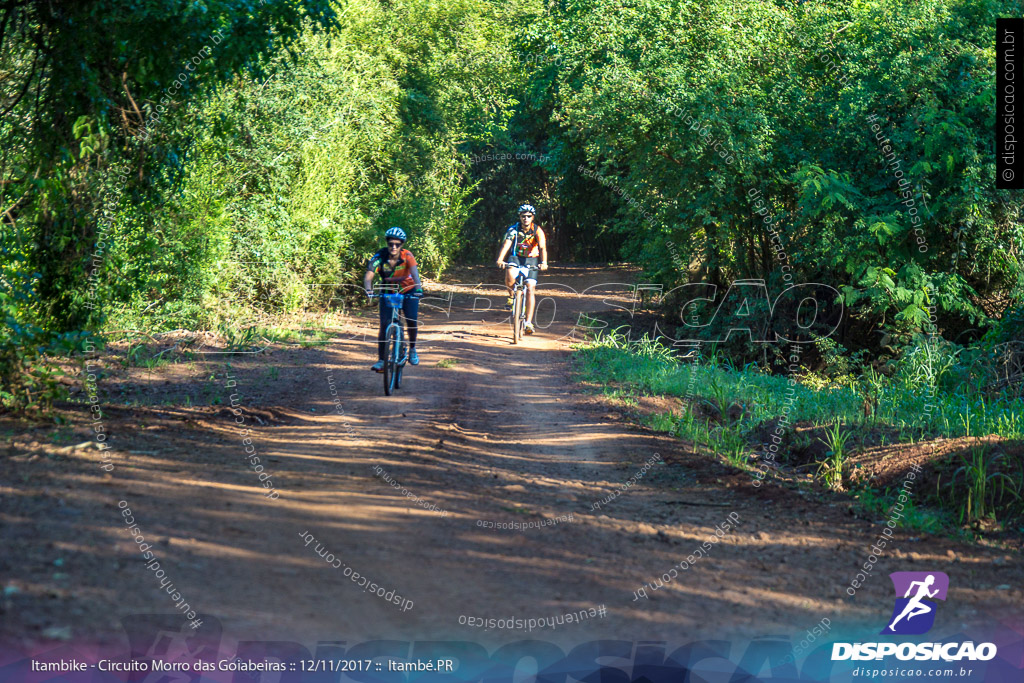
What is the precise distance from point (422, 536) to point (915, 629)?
3.00m

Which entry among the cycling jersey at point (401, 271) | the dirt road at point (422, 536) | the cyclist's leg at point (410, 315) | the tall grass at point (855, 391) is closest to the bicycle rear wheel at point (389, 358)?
the cyclist's leg at point (410, 315)

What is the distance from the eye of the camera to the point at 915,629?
4.79 metres

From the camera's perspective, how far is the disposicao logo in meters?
4.56

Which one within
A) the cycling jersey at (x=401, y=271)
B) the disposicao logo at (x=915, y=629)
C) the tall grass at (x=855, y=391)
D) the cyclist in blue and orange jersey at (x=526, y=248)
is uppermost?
the cyclist in blue and orange jersey at (x=526, y=248)

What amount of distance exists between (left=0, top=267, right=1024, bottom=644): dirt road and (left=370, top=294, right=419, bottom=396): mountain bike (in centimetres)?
99

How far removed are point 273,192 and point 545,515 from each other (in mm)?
12152

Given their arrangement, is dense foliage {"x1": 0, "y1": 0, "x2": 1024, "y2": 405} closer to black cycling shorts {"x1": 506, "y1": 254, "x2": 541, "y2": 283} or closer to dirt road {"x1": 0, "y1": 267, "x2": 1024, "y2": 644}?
dirt road {"x1": 0, "y1": 267, "x2": 1024, "y2": 644}

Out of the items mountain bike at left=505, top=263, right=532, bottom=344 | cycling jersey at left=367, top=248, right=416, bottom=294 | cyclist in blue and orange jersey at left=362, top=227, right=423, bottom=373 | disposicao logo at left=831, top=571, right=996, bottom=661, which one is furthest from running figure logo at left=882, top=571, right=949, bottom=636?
mountain bike at left=505, top=263, right=532, bottom=344

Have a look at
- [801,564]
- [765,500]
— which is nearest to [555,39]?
[765,500]

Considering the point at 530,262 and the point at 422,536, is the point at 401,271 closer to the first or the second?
the point at 530,262

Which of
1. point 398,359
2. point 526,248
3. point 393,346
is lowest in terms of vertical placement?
point 398,359

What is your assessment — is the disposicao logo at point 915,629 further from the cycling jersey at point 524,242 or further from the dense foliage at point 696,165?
the cycling jersey at point 524,242

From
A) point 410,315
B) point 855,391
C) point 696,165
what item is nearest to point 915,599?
point 855,391

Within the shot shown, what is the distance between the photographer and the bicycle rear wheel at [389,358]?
1063 cm
